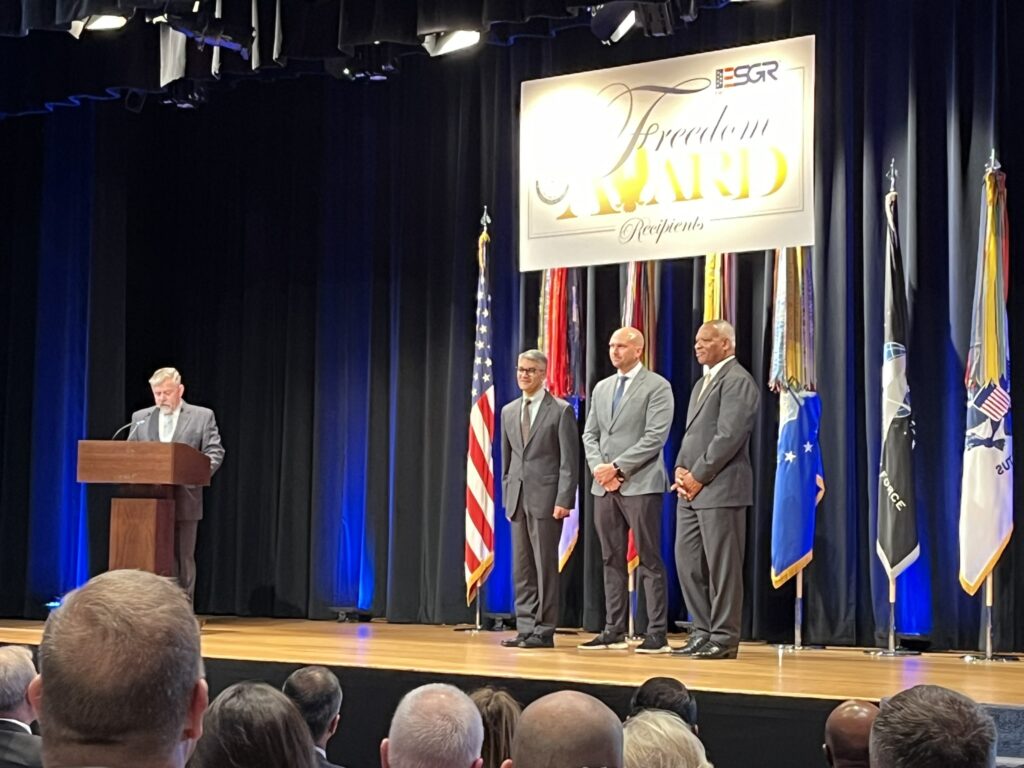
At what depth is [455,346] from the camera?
29.6ft

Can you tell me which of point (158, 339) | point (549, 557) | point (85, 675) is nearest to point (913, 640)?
point (549, 557)

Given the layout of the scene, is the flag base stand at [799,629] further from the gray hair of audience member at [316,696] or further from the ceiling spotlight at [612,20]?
the gray hair of audience member at [316,696]

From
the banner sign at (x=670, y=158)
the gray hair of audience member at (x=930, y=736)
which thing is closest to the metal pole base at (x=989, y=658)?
the banner sign at (x=670, y=158)

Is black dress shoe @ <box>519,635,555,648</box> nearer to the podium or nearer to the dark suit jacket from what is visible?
the podium

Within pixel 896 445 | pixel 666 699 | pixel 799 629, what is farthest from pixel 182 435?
pixel 666 699

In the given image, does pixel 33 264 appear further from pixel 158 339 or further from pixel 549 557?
pixel 549 557

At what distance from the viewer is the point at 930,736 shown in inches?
76.4

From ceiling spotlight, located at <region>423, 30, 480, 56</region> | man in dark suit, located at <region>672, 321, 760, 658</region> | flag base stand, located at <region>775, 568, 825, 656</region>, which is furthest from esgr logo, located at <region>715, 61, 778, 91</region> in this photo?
flag base stand, located at <region>775, 568, 825, 656</region>

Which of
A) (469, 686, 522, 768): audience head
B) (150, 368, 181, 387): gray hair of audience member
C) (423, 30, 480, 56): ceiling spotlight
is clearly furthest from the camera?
(150, 368, 181, 387): gray hair of audience member

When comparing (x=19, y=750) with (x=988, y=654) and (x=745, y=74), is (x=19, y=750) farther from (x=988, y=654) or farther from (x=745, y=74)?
(x=745, y=74)

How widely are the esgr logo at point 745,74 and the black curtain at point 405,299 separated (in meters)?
0.44

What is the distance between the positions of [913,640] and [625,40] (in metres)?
3.82

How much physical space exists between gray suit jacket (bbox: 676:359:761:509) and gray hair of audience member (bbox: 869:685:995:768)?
4.43 meters

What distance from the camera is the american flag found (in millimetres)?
8305
